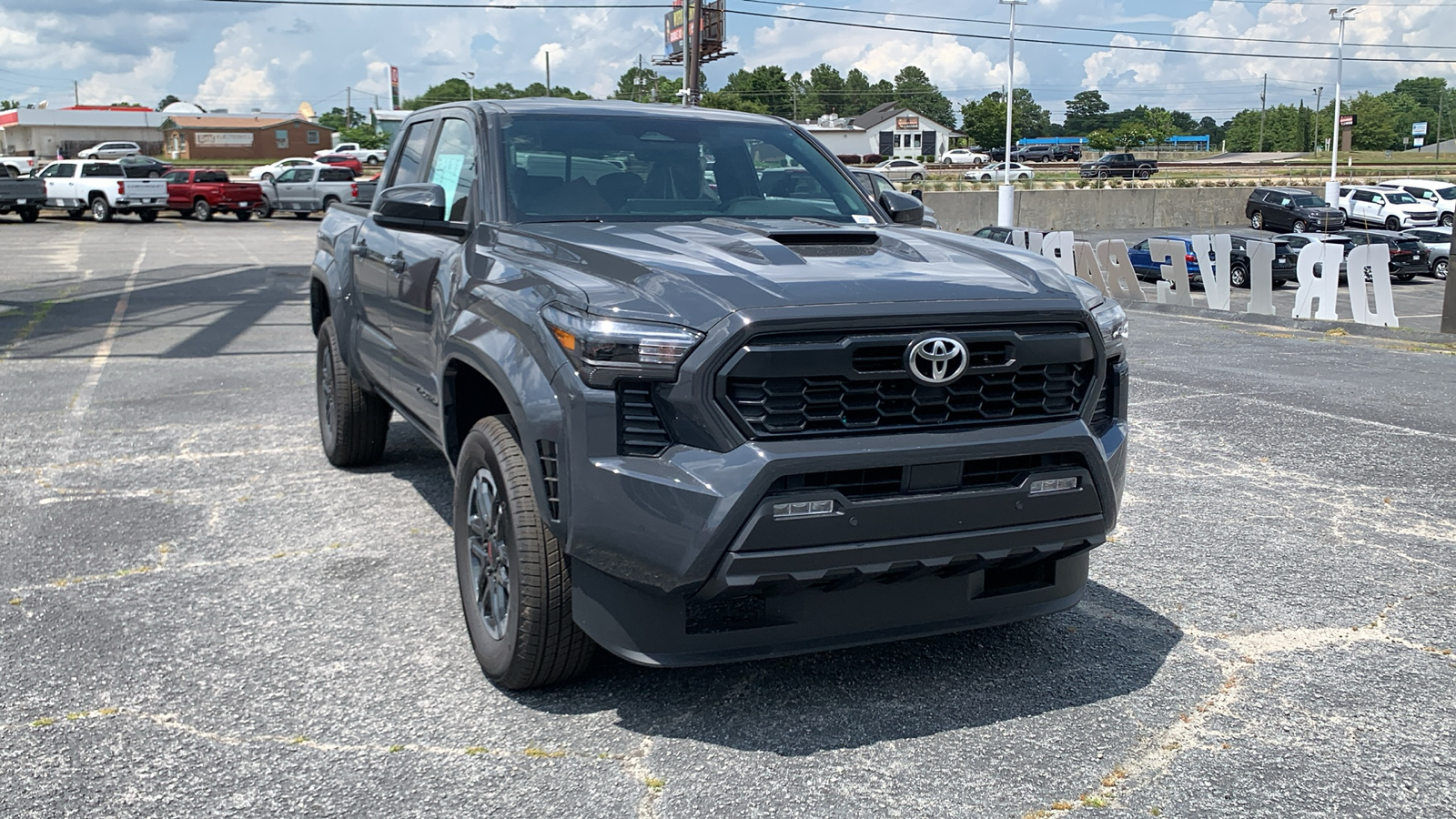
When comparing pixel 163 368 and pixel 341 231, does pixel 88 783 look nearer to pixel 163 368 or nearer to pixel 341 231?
pixel 341 231

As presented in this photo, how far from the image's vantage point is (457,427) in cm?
435

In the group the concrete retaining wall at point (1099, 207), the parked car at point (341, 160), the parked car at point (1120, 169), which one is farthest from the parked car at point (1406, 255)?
the parked car at point (341, 160)

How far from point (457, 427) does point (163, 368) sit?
24.6 feet

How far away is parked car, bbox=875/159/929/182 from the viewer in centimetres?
5994

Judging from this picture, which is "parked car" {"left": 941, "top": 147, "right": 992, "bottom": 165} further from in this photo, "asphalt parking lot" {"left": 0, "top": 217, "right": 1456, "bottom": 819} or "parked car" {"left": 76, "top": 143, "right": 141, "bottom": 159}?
"asphalt parking lot" {"left": 0, "top": 217, "right": 1456, "bottom": 819}

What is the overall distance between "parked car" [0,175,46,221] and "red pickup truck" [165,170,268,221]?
11.6ft

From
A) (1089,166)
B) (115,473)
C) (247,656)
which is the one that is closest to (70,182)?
(115,473)

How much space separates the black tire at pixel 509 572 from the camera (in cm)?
Answer: 358

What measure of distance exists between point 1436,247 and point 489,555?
111 ft

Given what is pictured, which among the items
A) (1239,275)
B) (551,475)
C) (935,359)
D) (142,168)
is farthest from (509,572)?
(142,168)

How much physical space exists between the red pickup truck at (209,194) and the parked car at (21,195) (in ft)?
11.6

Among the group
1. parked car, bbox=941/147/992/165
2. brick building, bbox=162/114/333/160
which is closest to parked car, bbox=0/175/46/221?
parked car, bbox=941/147/992/165

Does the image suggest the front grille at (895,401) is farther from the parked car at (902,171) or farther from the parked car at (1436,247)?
the parked car at (902,171)

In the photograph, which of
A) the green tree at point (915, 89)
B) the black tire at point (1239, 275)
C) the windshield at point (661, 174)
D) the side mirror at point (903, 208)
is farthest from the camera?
the green tree at point (915, 89)
